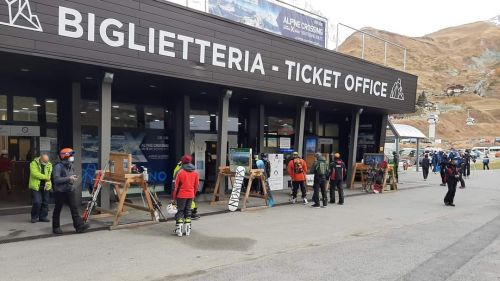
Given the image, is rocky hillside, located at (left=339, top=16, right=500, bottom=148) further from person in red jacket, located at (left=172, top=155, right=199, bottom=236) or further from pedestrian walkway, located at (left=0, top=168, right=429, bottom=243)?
person in red jacket, located at (left=172, top=155, right=199, bottom=236)

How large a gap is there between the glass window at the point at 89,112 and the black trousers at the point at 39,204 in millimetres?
3485

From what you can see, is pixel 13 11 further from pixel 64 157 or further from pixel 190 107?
pixel 190 107

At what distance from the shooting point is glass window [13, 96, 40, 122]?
449 inches

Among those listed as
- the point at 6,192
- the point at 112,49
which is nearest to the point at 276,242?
the point at 112,49

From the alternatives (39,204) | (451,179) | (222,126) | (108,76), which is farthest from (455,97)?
(39,204)

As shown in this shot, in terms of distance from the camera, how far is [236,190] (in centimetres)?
1175

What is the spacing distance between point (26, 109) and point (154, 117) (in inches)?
157

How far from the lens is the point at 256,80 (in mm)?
12508

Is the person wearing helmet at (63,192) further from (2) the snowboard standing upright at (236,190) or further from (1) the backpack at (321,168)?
(1) the backpack at (321,168)

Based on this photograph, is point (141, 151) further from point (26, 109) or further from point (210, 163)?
point (26, 109)

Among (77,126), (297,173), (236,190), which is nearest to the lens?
(77,126)

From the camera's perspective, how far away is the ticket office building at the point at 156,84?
8.92 meters

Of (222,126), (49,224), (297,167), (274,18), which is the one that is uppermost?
(274,18)

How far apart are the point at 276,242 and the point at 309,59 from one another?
7.68 metres
